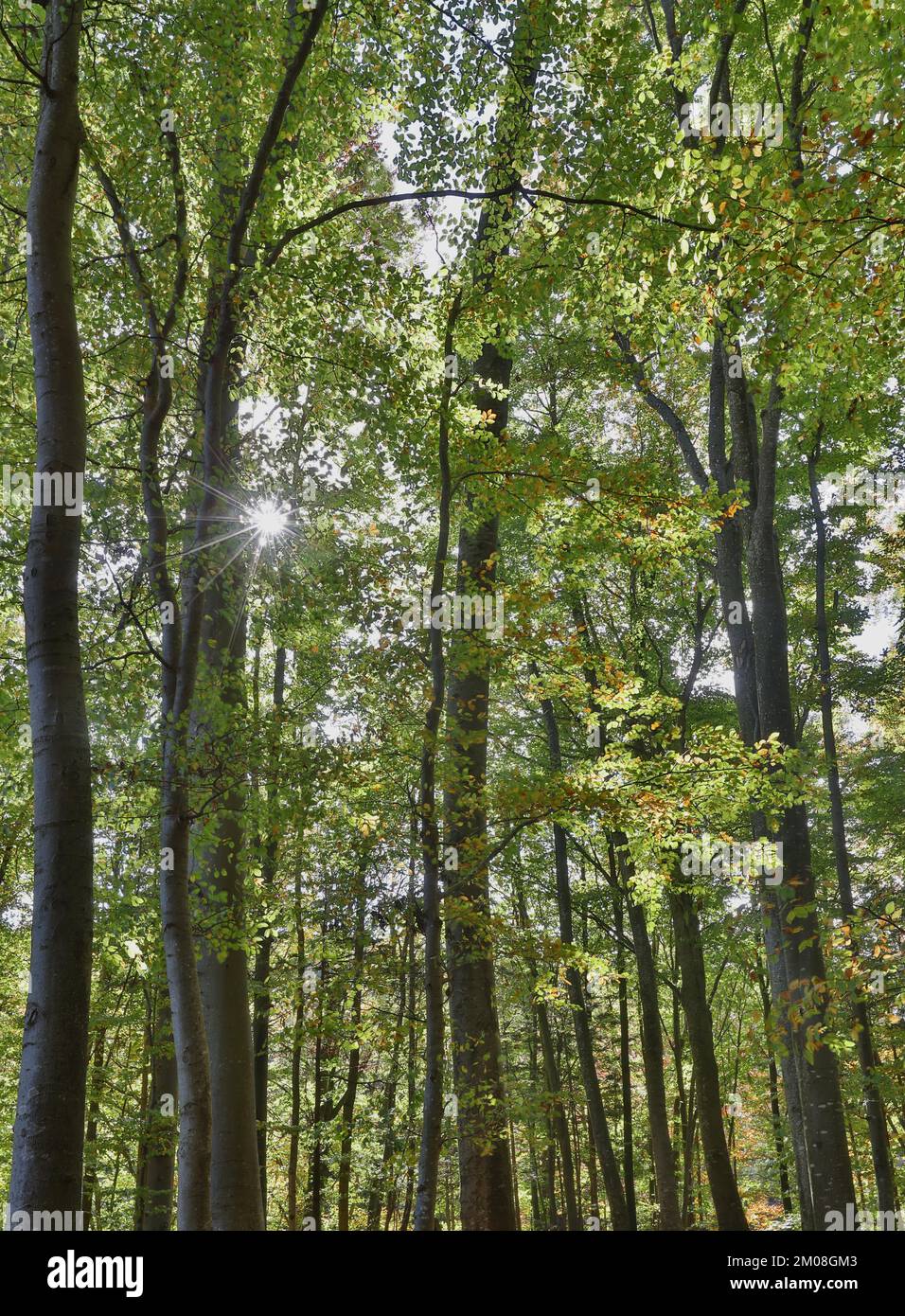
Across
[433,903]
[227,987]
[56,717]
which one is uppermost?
[56,717]

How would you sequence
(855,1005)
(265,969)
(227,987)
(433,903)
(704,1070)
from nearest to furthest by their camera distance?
(433,903) < (227,987) < (855,1005) < (265,969) < (704,1070)

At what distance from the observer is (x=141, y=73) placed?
5785 mm

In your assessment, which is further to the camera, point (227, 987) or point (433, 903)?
point (227, 987)

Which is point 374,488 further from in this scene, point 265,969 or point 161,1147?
point 161,1147

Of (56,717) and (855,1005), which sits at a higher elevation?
(56,717)

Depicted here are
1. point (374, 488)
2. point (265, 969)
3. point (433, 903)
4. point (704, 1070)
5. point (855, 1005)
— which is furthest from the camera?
point (704, 1070)

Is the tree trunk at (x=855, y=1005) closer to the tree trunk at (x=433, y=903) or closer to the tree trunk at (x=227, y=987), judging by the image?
the tree trunk at (x=433, y=903)

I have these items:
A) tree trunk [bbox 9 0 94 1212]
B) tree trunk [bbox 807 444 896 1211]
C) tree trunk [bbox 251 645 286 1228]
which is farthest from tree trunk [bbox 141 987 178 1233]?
tree trunk [bbox 807 444 896 1211]

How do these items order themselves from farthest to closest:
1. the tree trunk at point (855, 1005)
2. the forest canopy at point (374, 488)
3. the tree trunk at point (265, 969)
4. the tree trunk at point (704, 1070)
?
1. the tree trunk at point (704, 1070)
2. the tree trunk at point (855, 1005)
3. the tree trunk at point (265, 969)
4. the forest canopy at point (374, 488)

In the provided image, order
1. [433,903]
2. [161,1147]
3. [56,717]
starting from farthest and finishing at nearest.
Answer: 1. [161,1147]
2. [433,903]
3. [56,717]

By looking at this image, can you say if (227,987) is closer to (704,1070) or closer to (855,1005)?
(855,1005)

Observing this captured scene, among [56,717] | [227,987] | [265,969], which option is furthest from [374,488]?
[56,717]

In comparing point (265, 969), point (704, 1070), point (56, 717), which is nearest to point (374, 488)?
point (265, 969)

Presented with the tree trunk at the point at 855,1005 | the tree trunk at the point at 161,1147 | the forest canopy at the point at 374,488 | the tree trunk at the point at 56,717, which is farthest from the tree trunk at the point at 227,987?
the tree trunk at the point at 855,1005
